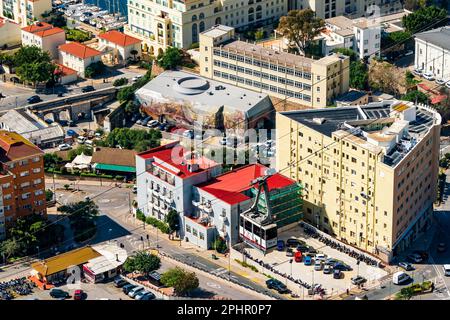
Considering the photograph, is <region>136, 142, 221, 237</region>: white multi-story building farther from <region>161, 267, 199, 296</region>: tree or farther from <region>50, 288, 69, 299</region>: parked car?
<region>50, 288, 69, 299</region>: parked car

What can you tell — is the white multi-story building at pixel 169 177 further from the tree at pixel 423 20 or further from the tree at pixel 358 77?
the tree at pixel 423 20

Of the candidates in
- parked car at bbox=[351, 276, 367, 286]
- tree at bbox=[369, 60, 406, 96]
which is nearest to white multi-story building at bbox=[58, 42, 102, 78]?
tree at bbox=[369, 60, 406, 96]

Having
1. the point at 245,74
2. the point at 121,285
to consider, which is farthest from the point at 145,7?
the point at 121,285

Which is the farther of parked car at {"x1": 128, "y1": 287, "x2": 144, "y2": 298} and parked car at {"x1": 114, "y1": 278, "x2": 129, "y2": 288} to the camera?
parked car at {"x1": 114, "y1": 278, "x2": 129, "y2": 288}

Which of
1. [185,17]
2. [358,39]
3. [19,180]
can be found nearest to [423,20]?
[358,39]

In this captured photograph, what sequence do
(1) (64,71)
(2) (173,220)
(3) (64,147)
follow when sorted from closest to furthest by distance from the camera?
(2) (173,220) < (3) (64,147) < (1) (64,71)

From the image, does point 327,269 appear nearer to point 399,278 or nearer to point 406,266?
point 399,278
